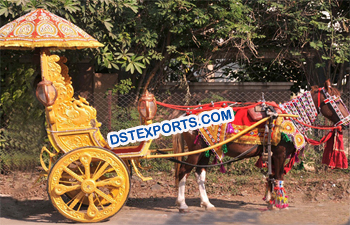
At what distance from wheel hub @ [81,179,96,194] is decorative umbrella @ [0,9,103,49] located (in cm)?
161

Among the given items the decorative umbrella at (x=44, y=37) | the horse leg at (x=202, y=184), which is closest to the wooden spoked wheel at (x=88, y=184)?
the decorative umbrella at (x=44, y=37)

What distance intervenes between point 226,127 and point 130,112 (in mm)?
3070

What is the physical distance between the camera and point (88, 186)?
5004mm

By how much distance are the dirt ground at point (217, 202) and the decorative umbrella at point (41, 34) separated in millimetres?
1800

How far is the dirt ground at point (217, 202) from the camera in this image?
17.6 feet

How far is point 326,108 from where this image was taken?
560cm

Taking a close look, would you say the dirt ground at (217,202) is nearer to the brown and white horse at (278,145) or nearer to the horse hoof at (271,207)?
the horse hoof at (271,207)

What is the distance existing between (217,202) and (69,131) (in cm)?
252

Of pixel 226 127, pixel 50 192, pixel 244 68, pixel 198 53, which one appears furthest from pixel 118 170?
pixel 244 68

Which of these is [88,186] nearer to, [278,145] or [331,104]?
[278,145]

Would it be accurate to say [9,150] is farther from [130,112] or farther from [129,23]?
[129,23]

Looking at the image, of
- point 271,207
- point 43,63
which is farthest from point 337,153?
point 43,63

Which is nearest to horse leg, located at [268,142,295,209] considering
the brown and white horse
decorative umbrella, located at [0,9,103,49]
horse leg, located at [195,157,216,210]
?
the brown and white horse

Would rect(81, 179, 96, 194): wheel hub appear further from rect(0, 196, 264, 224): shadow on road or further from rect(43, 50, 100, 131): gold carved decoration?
rect(43, 50, 100, 131): gold carved decoration
